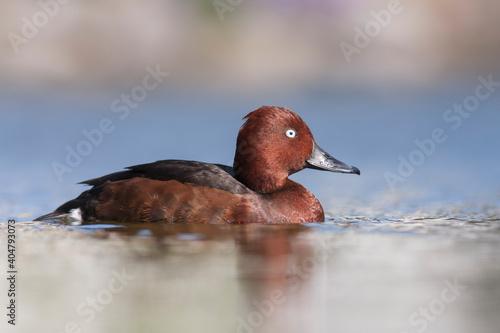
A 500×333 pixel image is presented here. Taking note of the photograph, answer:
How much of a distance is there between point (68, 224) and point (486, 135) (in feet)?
21.9

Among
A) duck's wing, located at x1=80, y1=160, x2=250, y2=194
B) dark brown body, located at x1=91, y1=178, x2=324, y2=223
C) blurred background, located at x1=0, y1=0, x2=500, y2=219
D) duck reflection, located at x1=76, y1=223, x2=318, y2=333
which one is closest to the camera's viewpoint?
duck reflection, located at x1=76, y1=223, x2=318, y2=333

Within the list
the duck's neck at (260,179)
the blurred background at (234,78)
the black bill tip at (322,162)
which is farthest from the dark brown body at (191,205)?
the blurred background at (234,78)

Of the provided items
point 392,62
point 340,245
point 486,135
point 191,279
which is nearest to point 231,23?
point 392,62

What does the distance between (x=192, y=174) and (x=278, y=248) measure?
5.70 feet

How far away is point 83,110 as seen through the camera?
12.8 meters

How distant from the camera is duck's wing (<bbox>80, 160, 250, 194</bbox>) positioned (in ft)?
24.3

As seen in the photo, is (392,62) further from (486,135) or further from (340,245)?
(340,245)

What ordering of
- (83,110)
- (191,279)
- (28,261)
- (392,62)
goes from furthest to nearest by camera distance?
(392,62) < (83,110) < (28,261) < (191,279)

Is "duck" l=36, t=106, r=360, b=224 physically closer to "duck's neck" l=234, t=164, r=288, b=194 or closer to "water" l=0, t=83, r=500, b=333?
"duck's neck" l=234, t=164, r=288, b=194

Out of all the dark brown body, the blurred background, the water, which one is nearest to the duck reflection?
the water

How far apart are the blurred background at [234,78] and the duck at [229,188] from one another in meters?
2.31

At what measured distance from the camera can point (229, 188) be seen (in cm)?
742

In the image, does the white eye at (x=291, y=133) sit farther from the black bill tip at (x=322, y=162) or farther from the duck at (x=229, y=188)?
the black bill tip at (x=322, y=162)

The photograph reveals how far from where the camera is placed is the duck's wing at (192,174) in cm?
742
